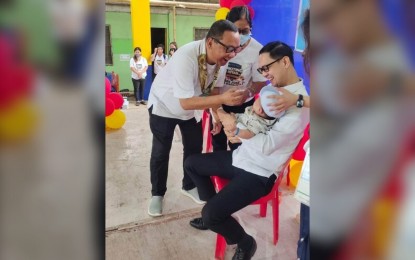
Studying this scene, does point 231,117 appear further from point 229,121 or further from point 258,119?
point 258,119

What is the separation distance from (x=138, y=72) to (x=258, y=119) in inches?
243

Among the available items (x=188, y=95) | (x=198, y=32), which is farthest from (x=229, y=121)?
(x=198, y=32)

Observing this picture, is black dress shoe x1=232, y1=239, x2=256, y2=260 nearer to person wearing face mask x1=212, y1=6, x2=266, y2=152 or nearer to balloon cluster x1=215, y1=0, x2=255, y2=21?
person wearing face mask x1=212, y1=6, x2=266, y2=152

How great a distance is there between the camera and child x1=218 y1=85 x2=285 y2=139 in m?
1.55

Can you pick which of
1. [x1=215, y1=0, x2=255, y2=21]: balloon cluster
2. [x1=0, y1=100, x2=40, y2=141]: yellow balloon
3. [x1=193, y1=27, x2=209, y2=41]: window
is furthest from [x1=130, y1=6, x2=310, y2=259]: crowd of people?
[x1=193, y1=27, x2=209, y2=41]: window

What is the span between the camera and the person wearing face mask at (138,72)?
7.39m

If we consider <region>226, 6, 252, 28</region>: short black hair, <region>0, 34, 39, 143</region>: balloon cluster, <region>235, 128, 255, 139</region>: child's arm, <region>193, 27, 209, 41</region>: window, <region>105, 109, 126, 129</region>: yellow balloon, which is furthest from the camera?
<region>193, 27, 209, 41</region>: window

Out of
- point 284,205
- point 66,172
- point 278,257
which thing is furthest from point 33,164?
point 284,205

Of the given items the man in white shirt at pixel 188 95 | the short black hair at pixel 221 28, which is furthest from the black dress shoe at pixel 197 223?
the short black hair at pixel 221 28

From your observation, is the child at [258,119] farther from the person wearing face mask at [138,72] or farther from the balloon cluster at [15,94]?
the person wearing face mask at [138,72]

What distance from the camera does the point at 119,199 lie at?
2.62 meters

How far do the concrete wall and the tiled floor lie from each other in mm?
6360

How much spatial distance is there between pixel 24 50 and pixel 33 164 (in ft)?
0.33

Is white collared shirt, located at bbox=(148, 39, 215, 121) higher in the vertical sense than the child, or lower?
higher
